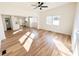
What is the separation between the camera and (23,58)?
46 cm

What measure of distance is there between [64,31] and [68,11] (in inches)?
27.0

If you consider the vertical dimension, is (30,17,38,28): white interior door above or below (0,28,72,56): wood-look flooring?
above

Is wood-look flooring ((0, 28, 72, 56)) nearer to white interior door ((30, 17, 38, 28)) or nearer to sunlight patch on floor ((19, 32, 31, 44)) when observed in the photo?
sunlight patch on floor ((19, 32, 31, 44))

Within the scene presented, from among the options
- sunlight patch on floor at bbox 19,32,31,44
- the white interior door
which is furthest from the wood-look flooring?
the white interior door

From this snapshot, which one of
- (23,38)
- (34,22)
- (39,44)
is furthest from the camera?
(34,22)

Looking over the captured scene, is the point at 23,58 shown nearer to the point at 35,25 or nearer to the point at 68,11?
the point at 68,11

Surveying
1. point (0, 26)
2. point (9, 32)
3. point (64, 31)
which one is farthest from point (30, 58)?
point (9, 32)

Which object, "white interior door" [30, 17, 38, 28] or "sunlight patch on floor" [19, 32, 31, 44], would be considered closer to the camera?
"sunlight patch on floor" [19, 32, 31, 44]

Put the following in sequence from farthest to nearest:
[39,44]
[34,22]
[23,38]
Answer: [34,22] < [23,38] < [39,44]

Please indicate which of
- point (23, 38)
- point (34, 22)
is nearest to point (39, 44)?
point (23, 38)

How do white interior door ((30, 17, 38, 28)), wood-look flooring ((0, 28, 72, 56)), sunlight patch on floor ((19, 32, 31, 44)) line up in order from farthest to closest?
white interior door ((30, 17, 38, 28)), sunlight patch on floor ((19, 32, 31, 44)), wood-look flooring ((0, 28, 72, 56))

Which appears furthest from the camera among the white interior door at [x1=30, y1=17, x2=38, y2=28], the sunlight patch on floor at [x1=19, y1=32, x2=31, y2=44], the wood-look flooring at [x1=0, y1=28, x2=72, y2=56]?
the white interior door at [x1=30, y1=17, x2=38, y2=28]

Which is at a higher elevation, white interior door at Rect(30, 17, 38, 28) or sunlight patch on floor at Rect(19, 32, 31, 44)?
white interior door at Rect(30, 17, 38, 28)

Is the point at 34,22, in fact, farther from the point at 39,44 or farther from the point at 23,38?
the point at 39,44
